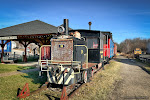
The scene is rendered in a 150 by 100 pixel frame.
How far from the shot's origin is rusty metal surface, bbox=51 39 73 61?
7.03 meters

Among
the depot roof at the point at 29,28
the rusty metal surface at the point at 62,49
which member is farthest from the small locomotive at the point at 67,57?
the depot roof at the point at 29,28

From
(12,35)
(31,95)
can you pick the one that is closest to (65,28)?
(31,95)

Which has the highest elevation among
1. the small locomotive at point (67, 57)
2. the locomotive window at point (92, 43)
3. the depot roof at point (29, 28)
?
the depot roof at point (29, 28)

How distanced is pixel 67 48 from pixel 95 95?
291 centimetres

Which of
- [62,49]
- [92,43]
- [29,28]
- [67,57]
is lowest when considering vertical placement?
[67,57]

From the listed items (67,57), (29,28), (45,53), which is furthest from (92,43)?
(29,28)

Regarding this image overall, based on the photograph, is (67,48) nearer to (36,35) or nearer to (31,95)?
(31,95)

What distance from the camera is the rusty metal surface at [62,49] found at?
7031 millimetres

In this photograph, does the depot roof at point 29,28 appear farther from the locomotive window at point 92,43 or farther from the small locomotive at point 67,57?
the small locomotive at point 67,57

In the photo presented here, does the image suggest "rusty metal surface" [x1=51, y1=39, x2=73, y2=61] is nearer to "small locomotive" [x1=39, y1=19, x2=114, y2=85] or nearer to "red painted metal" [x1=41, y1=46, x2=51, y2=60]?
"small locomotive" [x1=39, y1=19, x2=114, y2=85]

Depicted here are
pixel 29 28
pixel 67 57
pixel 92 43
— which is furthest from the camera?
pixel 29 28

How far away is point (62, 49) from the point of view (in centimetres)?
A: 716

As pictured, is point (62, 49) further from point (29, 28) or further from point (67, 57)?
point (29, 28)

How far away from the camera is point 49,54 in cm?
784
